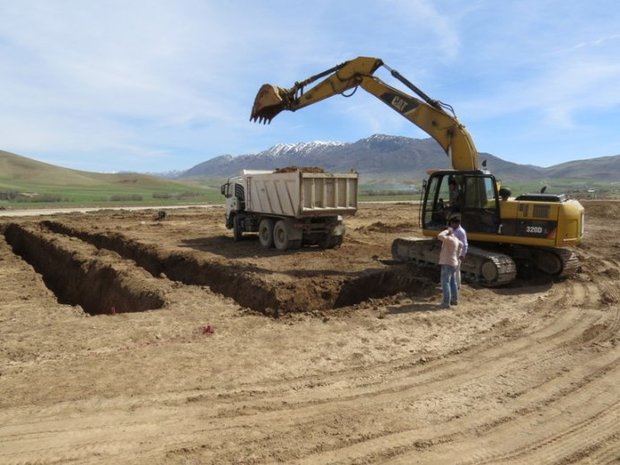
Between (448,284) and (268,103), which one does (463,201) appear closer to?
(448,284)

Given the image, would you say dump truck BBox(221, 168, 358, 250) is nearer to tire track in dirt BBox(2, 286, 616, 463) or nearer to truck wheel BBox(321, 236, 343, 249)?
truck wheel BBox(321, 236, 343, 249)

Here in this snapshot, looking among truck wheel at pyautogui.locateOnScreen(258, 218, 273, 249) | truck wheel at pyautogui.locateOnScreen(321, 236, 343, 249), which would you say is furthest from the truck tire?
truck wheel at pyautogui.locateOnScreen(321, 236, 343, 249)

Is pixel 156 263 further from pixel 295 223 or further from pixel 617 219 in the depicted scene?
pixel 617 219

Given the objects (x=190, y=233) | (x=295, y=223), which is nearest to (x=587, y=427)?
(x=295, y=223)

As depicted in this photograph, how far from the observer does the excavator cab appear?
11773mm

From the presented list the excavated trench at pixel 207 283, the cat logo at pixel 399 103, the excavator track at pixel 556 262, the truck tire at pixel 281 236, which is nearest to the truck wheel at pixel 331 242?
the truck tire at pixel 281 236

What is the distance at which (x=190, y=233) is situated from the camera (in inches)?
928

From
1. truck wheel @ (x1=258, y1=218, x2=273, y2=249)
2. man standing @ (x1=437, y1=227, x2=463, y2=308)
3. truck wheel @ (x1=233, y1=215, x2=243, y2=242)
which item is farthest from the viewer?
truck wheel @ (x1=233, y1=215, x2=243, y2=242)

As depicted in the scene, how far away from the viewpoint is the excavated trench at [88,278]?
38.6 ft

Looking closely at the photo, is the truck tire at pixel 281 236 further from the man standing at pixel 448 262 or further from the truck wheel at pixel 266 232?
the man standing at pixel 448 262

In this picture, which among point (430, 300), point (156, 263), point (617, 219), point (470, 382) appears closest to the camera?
point (470, 382)

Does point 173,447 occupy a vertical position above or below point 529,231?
below

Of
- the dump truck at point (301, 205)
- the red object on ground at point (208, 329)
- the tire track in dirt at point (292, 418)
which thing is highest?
the dump truck at point (301, 205)

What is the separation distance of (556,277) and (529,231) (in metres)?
1.67
